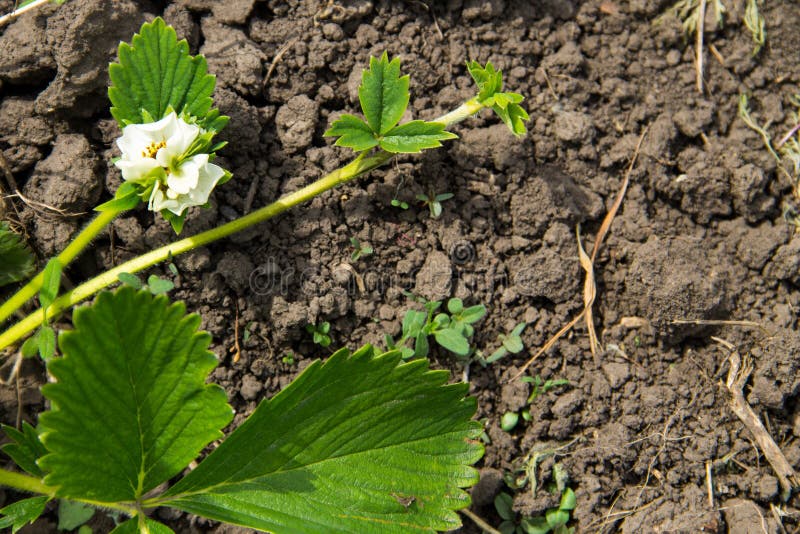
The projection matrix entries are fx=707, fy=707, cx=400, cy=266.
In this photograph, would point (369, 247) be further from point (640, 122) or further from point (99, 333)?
point (640, 122)

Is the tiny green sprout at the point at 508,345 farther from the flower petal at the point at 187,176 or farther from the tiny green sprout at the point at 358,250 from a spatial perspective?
the flower petal at the point at 187,176

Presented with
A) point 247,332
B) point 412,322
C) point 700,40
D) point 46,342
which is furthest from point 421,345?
point 700,40

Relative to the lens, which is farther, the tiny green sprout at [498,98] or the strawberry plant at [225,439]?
the tiny green sprout at [498,98]

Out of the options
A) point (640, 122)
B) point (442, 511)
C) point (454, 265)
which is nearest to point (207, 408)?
point (442, 511)

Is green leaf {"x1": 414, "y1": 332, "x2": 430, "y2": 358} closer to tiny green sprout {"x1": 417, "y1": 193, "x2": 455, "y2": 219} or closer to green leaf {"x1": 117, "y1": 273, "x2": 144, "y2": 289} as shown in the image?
tiny green sprout {"x1": 417, "y1": 193, "x2": 455, "y2": 219}

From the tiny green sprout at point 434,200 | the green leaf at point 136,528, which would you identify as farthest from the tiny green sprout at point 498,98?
A: the green leaf at point 136,528

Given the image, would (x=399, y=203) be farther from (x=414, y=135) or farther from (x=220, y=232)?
(x=220, y=232)
